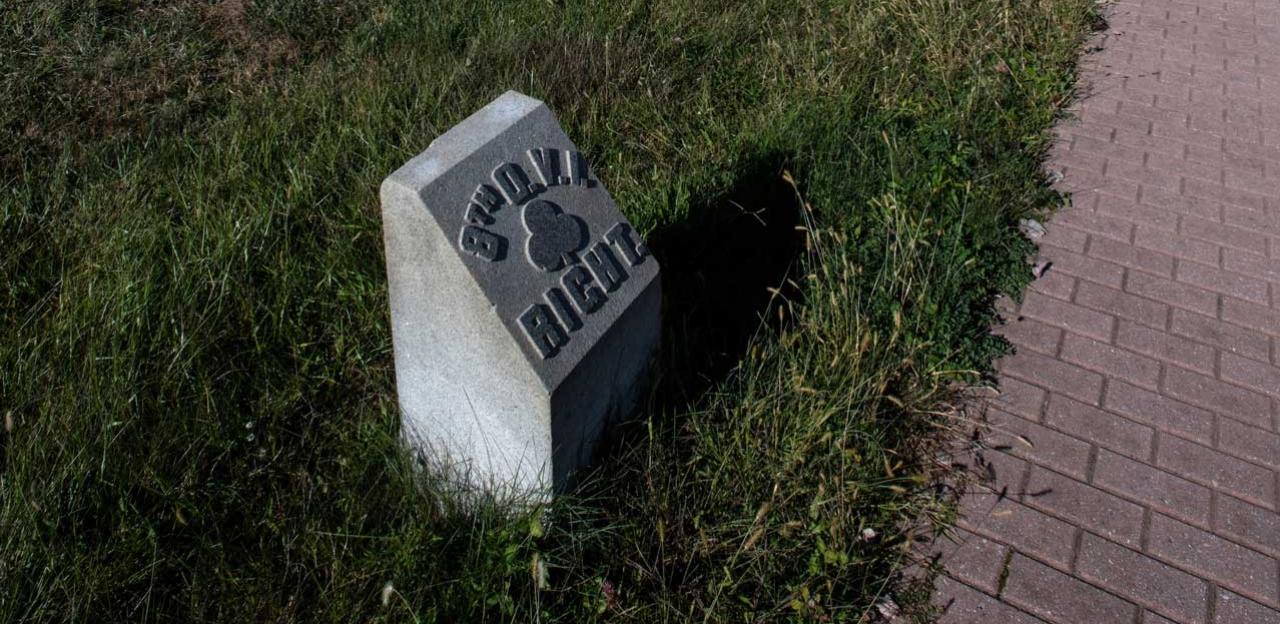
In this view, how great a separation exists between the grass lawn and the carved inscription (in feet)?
1.84

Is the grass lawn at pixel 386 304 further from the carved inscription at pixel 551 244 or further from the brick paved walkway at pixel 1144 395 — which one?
the carved inscription at pixel 551 244

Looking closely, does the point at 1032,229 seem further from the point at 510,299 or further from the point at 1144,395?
the point at 510,299

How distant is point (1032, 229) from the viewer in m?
4.78

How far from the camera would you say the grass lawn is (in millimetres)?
2895

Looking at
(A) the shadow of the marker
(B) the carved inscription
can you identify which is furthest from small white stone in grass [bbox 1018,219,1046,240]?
(B) the carved inscription

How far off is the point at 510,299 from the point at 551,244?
23 cm

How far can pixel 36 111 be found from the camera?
4883 millimetres

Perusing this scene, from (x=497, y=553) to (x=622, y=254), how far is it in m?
0.90

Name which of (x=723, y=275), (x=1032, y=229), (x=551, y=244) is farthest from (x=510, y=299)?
(x=1032, y=229)

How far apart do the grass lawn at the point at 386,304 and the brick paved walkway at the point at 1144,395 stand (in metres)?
0.23

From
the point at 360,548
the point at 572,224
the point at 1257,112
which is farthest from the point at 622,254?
the point at 1257,112

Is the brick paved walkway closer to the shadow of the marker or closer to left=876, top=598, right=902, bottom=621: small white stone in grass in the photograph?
left=876, top=598, right=902, bottom=621: small white stone in grass

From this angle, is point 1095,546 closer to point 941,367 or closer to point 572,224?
point 941,367

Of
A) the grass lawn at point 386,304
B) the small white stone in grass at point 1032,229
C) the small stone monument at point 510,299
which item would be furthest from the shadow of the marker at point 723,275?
the small white stone in grass at point 1032,229
